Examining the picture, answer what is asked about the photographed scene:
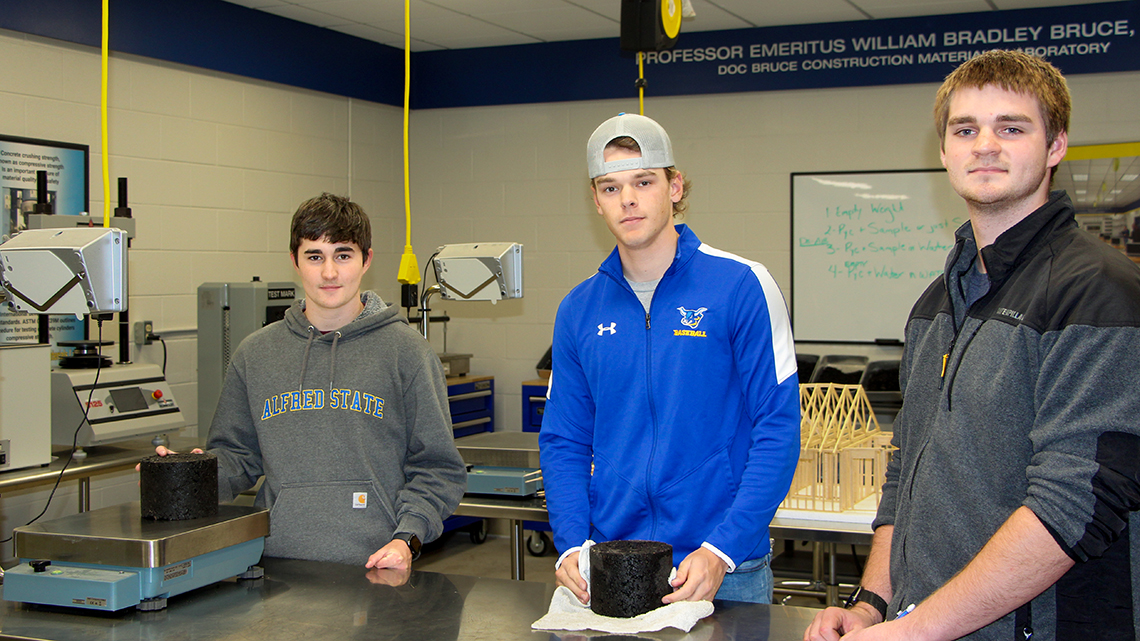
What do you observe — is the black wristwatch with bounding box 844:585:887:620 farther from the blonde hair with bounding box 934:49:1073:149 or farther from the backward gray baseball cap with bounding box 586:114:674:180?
the backward gray baseball cap with bounding box 586:114:674:180

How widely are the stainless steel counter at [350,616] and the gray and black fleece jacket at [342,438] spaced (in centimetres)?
17

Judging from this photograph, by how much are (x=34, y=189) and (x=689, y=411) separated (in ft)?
11.2

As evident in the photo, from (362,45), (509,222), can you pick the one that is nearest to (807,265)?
(509,222)

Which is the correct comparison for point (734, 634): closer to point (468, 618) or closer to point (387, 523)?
point (468, 618)

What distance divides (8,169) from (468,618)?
3327 mm

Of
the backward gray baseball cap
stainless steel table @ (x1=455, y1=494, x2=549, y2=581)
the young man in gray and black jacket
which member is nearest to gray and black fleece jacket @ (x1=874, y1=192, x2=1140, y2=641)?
the young man in gray and black jacket

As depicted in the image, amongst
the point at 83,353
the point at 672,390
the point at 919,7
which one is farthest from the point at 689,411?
the point at 919,7

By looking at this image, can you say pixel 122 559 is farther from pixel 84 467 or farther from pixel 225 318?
pixel 225 318

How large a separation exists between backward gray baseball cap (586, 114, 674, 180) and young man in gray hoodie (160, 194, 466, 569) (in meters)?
0.56

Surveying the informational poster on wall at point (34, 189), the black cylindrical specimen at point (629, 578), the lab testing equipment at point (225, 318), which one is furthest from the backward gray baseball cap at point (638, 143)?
the informational poster on wall at point (34, 189)

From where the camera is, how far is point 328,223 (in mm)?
1976

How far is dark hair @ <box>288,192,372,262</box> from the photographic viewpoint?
1.98m

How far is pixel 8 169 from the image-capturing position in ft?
12.8

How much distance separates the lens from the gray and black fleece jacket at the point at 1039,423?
1091 millimetres
